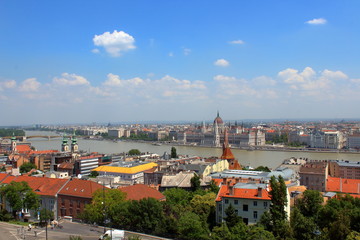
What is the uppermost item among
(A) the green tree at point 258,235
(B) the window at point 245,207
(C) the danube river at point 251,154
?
(B) the window at point 245,207

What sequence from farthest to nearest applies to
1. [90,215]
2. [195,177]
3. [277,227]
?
1. [195,177]
2. [90,215]
3. [277,227]

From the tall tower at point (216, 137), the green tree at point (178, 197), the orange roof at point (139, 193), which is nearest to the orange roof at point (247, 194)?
the green tree at point (178, 197)

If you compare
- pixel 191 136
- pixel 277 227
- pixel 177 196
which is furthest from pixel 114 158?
pixel 191 136

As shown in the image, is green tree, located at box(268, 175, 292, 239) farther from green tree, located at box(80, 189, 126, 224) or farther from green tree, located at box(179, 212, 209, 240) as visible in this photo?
green tree, located at box(80, 189, 126, 224)

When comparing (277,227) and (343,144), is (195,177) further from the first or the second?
A: (343,144)

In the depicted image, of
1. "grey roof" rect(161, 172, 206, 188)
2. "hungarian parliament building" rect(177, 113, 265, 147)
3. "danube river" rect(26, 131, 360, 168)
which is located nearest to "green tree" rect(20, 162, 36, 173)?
"grey roof" rect(161, 172, 206, 188)

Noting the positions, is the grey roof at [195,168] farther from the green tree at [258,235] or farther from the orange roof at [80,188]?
the green tree at [258,235]
